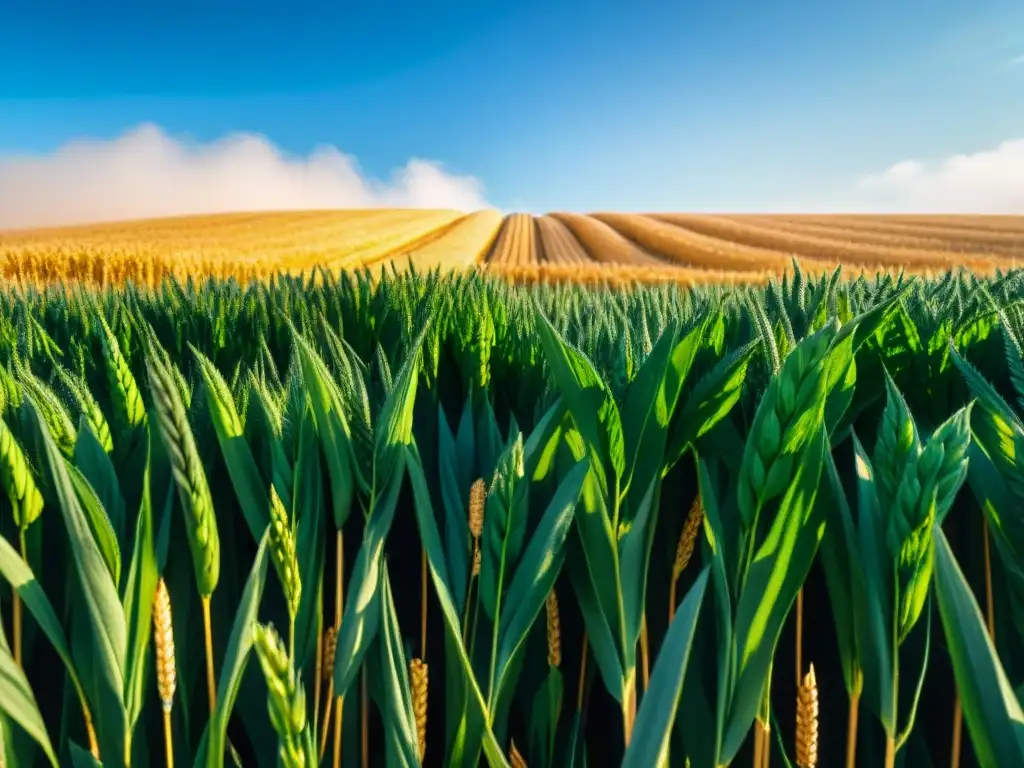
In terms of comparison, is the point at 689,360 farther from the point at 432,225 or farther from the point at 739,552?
the point at 432,225

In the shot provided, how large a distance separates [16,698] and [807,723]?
0.45 metres

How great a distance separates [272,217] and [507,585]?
31048 mm

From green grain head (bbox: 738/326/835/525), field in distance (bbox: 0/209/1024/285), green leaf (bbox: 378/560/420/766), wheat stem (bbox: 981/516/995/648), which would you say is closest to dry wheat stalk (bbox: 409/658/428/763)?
green leaf (bbox: 378/560/420/766)

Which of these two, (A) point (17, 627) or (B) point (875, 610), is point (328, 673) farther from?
(B) point (875, 610)

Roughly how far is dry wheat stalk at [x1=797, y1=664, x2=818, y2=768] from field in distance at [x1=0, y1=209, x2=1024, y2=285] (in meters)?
7.51

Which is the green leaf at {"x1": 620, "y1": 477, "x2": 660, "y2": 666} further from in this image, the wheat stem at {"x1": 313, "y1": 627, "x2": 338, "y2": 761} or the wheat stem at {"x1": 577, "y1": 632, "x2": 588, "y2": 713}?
the wheat stem at {"x1": 313, "y1": 627, "x2": 338, "y2": 761}

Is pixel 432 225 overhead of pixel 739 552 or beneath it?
overhead

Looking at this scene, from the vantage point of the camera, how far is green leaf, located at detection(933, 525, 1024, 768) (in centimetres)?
30

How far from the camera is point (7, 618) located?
427 mm

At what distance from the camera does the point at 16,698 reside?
35 cm

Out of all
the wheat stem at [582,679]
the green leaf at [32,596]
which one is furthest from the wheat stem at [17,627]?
the wheat stem at [582,679]

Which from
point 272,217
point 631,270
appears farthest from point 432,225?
point 631,270

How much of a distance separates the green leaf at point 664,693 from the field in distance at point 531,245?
754cm

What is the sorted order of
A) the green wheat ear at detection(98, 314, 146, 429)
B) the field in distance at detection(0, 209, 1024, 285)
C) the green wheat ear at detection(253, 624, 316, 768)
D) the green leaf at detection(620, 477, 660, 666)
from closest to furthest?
the green wheat ear at detection(253, 624, 316, 768), the green leaf at detection(620, 477, 660, 666), the green wheat ear at detection(98, 314, 146, 429), the field in distance at detection(0, 209, 1024, 285)
